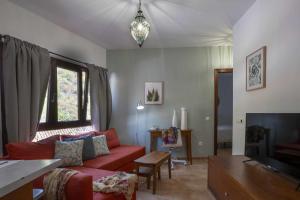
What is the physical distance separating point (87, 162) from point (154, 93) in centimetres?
255

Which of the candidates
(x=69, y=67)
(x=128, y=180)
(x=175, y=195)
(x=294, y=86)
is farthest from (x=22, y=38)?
(x=294, y=86)

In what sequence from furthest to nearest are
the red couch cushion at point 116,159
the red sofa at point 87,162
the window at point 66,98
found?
the window at point 66,98
the red couch cushion at point 116,159
the red sofa at point 87,162

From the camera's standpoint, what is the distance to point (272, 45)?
254 cm

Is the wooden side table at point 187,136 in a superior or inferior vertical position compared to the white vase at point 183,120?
inferior

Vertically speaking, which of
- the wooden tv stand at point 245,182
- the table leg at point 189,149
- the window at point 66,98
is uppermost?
the window at point 66,98

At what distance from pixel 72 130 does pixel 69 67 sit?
3.88 ft

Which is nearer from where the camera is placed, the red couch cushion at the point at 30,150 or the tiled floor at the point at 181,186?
the red couch cushion at the point at 30,150

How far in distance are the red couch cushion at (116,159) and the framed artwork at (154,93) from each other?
133 cm

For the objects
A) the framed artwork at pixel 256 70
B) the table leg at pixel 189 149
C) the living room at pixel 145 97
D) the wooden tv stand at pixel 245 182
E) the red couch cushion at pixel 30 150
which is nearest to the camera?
the wooden tv stand at pixel 245 182

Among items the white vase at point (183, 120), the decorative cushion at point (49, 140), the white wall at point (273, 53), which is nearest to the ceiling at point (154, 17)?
the white wall at point (273, 53)

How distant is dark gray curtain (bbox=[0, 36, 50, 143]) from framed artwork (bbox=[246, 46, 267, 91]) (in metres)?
2.92

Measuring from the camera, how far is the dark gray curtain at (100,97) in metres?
4.78

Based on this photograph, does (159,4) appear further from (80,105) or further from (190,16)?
(80,105)

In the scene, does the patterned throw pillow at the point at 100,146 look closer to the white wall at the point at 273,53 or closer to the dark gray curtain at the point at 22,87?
the dark gray curtain at the point at 22,87
